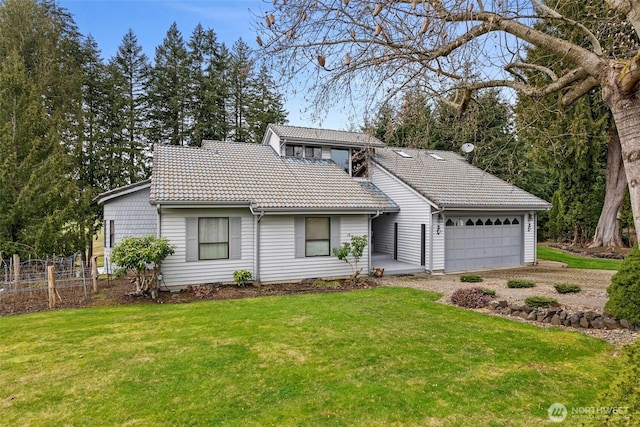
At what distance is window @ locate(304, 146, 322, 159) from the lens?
50.7 feet

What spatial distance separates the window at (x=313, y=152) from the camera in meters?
15.5

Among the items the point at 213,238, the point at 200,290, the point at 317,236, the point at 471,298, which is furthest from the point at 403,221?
the point at 200,290

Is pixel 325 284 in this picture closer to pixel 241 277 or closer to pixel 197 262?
pixel 241 277

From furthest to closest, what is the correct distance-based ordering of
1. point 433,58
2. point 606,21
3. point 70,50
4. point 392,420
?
point 70,50, point 606,21, point 433,58, point 392,420

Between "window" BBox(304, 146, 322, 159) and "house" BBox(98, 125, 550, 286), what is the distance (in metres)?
0.05

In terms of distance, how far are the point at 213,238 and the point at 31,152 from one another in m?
8.74

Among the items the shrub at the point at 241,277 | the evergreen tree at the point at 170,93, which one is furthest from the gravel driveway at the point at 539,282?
the evergreen tree at the point at 170,93

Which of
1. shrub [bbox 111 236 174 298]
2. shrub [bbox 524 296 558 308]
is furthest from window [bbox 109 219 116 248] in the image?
shrub [bbox 524 296 558 308]

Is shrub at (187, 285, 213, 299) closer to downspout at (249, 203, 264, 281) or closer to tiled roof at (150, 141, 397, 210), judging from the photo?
downspout at (249, 203, 264, 281)

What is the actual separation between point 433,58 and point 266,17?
229 centimetres

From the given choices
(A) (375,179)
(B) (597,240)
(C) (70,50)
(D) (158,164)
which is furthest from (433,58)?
(C) (70,50)

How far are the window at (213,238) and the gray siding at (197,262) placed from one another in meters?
0.18

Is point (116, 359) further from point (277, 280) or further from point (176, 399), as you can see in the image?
point (277, 280)

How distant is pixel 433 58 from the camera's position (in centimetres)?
462
